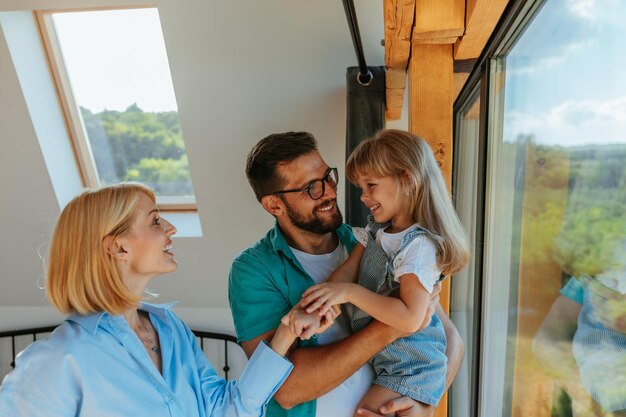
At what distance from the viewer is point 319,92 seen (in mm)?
2678

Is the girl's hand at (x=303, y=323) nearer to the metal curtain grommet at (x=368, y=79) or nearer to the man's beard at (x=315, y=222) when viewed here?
the man's beard at (x=315, y=222)

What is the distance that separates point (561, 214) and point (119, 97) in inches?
105

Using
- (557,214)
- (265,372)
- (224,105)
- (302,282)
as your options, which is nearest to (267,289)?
(302,282)

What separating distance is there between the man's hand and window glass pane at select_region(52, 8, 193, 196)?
2.20m

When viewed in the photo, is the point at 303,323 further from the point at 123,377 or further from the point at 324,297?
the point at 123,377

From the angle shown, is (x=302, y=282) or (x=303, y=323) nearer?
(x=303, y=323)

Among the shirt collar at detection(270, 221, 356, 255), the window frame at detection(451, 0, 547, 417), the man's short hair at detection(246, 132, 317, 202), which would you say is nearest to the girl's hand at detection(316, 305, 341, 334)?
the shirt collar at detection(270, 221, 356, 255)

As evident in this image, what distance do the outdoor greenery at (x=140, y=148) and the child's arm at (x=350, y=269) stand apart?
1.96m

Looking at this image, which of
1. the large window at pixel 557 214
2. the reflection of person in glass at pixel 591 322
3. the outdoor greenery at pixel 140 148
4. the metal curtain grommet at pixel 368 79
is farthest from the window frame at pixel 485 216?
the outdoor greenery at pixel 140 148

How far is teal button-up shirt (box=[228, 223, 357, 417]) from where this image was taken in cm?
142

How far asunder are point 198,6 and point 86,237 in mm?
1440

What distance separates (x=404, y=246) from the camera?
52.4 inches

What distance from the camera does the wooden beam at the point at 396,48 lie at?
1.51 metres

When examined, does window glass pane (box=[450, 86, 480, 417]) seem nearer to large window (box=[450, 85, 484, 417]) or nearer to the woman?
large window (box=[450, 85, 484, 417])
